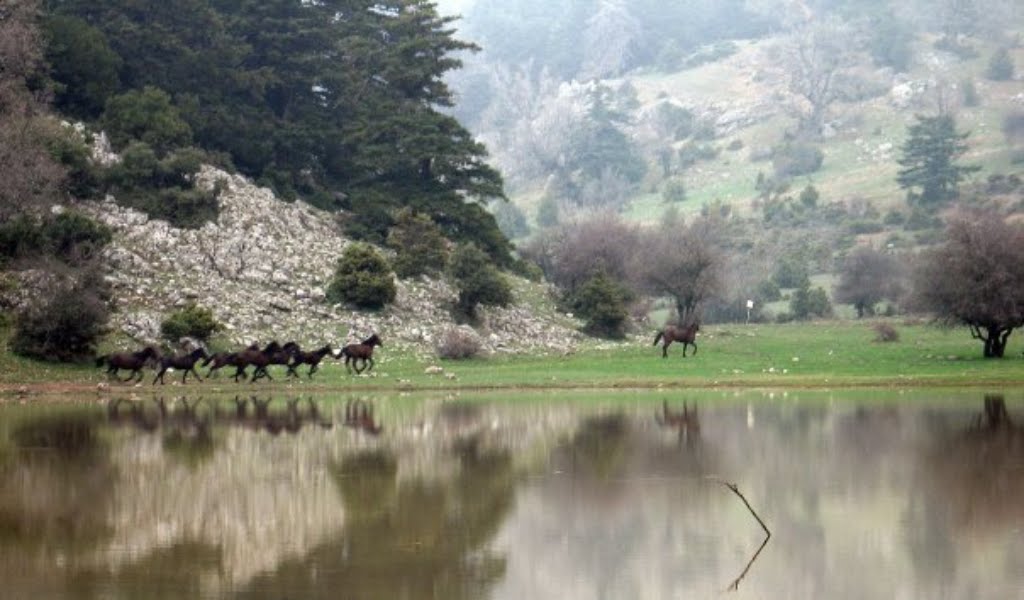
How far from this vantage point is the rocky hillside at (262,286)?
55.5 metres

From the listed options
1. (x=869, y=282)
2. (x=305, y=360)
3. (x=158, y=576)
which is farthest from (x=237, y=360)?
(x=869, y=282)

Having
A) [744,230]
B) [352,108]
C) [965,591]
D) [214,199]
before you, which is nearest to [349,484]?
[965,591]

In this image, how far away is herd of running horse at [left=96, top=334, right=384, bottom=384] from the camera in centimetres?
4775

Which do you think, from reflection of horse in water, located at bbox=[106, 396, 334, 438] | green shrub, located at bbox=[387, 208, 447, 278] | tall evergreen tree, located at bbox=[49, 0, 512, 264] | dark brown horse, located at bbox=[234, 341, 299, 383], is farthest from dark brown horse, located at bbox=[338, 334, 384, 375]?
tall evergreen tree, located at bbox=[49, 0, 512, 264]

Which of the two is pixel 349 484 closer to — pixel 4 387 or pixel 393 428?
pixel 393 428

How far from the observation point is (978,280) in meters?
50.2

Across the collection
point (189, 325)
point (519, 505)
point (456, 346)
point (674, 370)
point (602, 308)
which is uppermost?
point (602, 308)

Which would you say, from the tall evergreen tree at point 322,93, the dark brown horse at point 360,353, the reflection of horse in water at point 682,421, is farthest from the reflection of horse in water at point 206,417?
the tall evergreen tree at point 322,93

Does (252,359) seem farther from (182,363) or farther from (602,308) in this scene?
(602,308)

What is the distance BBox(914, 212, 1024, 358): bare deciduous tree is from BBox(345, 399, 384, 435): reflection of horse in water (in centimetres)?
2217

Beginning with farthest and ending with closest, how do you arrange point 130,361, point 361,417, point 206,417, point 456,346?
point 456,346 < point 130,361 < point 361,417 < point 206,417

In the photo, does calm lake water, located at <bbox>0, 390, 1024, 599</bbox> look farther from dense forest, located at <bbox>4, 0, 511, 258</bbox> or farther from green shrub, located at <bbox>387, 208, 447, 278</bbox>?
dense forest, located at <bbox>4, 0, 511, 258</bbox>

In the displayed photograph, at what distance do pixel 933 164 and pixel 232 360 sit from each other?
9701 centimetres

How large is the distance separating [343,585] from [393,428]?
721 inches
